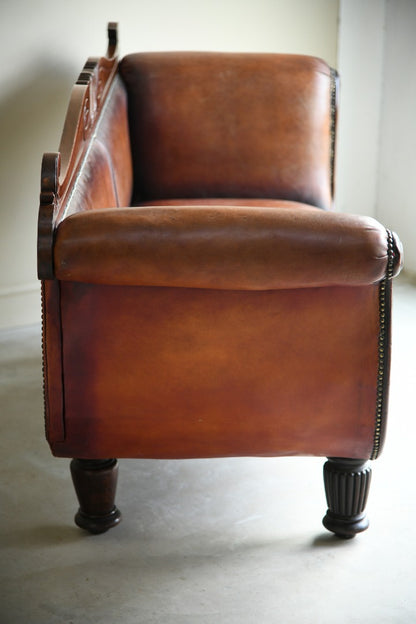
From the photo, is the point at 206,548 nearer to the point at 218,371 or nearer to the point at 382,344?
the point at 218,371

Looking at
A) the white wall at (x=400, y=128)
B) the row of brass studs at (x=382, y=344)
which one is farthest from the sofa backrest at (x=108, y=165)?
the white wall at (x=400, y=128)

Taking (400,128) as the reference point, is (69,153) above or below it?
above

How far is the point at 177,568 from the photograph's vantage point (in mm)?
1365

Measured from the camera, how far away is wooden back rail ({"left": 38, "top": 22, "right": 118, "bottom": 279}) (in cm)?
120

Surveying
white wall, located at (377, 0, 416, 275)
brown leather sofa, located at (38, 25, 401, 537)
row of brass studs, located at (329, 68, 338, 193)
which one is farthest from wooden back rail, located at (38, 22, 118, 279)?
white wall, located at (377, 0, 416, 275)

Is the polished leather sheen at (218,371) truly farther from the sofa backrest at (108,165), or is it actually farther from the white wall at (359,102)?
the white wall at (359,102)

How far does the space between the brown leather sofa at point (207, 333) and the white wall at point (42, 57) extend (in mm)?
1017

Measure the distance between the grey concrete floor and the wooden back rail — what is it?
56 cm

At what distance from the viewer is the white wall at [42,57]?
246 centimetres

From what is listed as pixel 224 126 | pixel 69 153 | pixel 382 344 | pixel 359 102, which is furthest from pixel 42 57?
pixel 382 344

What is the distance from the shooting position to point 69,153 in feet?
4.47

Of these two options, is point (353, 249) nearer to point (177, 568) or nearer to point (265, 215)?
point (265, 215)

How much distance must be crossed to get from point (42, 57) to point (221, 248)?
1618 mm

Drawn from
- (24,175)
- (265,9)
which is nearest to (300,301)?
(24,175)
